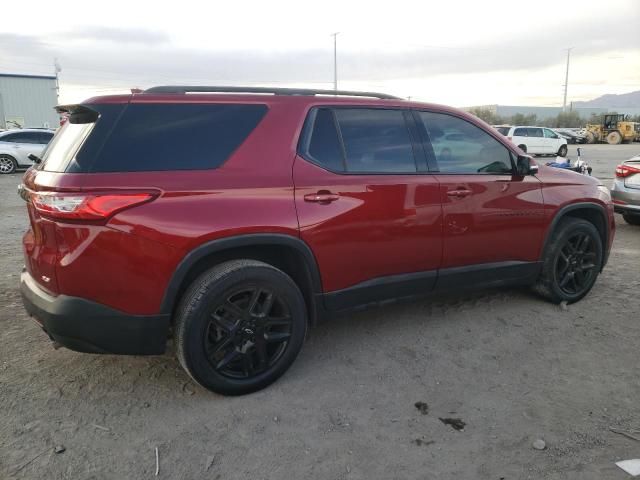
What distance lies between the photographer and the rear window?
270cm

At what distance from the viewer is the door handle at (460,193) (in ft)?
12.1

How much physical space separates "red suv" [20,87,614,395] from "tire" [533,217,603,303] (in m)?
0.61

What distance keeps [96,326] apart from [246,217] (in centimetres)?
98

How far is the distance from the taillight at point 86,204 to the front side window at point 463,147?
2.21 meters

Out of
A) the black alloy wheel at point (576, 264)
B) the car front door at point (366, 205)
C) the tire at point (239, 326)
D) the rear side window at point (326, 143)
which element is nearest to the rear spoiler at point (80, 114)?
the tire at point (239, 326)

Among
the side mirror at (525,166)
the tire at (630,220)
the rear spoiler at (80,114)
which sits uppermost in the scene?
the rear spoiler at (80,114)

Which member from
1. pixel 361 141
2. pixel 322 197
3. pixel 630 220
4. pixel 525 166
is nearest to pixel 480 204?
pixel 525 166

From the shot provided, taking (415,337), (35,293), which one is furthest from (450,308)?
(35,293)

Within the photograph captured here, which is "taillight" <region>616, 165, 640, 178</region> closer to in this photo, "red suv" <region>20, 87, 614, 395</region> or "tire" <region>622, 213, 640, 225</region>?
"tire" <region>622, 213, 640, 225</region>

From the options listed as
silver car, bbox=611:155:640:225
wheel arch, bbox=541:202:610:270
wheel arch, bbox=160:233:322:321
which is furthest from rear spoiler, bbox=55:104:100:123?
silver car, bbox=611:155:640:225

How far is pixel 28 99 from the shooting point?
43031 millimetres

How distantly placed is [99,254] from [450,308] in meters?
2.97

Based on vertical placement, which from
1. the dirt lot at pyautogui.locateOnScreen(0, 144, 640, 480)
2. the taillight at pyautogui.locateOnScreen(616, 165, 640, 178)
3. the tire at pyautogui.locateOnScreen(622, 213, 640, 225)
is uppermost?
the taillight at pyautogui.locateOnScreen(616, 165, 640, 178)

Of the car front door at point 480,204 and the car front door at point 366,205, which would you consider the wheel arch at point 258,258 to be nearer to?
the car front door at point 366,205
